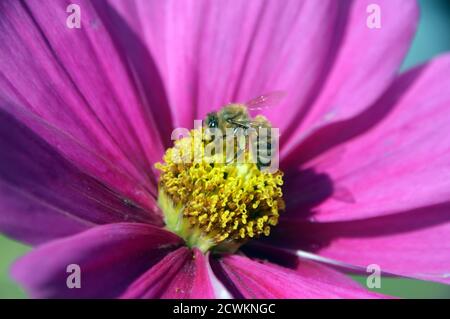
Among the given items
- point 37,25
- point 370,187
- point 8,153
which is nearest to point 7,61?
point 37,25

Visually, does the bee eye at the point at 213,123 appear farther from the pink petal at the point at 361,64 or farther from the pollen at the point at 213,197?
the pink petal at the point at 361,64

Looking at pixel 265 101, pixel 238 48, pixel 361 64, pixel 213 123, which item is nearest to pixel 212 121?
pixel 213 123

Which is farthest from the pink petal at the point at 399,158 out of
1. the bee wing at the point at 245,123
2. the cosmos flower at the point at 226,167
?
the bee wing at the point at 245,123

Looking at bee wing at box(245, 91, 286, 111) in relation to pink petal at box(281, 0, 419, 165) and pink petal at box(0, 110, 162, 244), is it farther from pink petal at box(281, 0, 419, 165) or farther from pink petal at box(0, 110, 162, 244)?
pink petal at box(0, 110, 162, 244)

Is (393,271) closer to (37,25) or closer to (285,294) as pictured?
(285,294)

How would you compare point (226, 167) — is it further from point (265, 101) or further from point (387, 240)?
point (387, 240)

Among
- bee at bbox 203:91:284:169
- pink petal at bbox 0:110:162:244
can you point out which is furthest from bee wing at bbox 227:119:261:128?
pink petal at bbox 0:110:162:244
